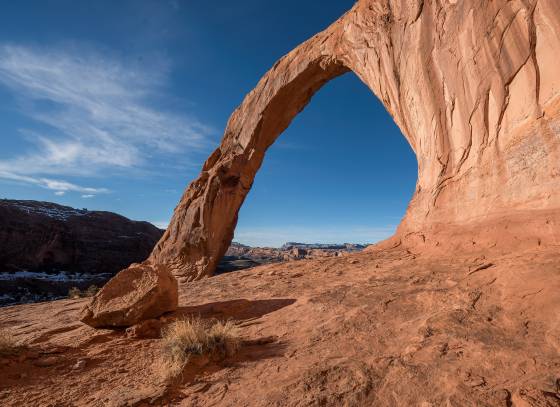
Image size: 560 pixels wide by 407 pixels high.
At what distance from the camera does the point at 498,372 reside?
8.29 ft

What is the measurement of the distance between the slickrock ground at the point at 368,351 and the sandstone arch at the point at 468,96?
1012 mm

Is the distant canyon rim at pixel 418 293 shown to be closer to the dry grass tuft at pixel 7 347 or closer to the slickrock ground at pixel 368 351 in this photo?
the slickrock ground at pixel 368 351

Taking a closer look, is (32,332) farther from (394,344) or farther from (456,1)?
(456,1)

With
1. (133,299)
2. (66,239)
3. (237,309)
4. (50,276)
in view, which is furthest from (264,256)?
(133,299)

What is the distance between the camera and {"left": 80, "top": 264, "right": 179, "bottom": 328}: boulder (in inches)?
194

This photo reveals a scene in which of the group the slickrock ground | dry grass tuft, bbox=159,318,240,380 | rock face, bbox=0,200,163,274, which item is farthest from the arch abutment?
rock face, bbox=0,200,163,274

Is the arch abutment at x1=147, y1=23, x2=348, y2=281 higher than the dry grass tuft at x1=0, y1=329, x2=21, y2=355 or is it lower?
higher

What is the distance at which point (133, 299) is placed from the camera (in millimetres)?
5062

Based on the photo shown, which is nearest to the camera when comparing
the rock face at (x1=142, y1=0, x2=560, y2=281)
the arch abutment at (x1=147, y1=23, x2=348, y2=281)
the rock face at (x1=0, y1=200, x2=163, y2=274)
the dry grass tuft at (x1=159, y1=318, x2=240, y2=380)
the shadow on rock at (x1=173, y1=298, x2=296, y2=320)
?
the dry grass tuft at (x1=159, y1=318, x2=240, y2=380)

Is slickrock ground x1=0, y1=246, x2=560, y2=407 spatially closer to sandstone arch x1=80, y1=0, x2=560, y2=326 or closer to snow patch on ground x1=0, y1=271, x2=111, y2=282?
sandstone arch x1=80, y1=0, x2=560, y2=326

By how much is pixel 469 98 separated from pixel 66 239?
46761 mm

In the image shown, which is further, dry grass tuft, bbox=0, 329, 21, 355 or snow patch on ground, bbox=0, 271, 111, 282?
→ snow patch on ground, bbox=0, 271, 111, 282

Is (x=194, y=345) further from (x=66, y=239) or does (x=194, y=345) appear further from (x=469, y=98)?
(x=66, y=239)

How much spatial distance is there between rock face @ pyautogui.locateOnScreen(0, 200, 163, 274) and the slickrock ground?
39.5 meters
